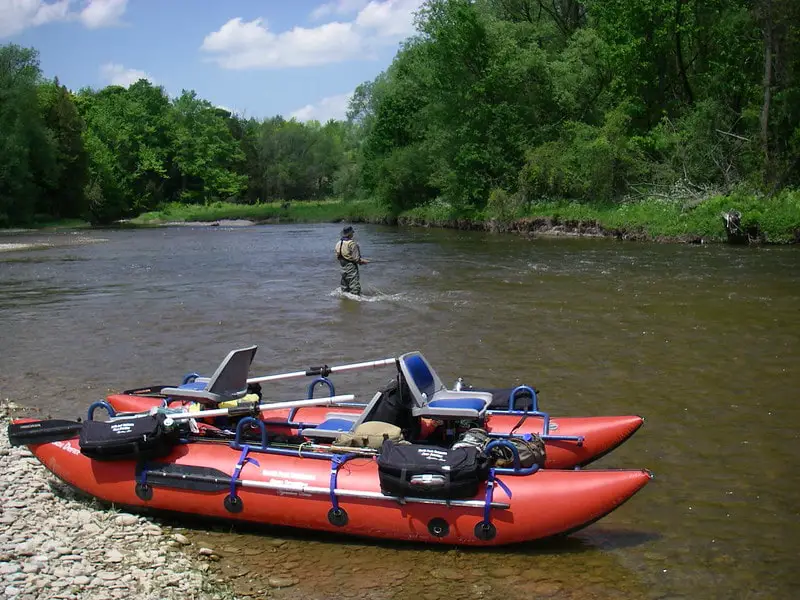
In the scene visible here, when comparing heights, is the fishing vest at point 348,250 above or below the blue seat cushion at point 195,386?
above

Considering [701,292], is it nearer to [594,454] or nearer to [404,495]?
[594,454]

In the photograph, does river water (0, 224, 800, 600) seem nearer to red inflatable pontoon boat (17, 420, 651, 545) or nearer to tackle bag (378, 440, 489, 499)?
red inflatable pontoon boat (17, 420, 651, 545)

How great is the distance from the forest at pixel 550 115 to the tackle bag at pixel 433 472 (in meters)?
24.7

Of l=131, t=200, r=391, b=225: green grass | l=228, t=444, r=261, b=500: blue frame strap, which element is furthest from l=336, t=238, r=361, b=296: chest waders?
l=131, t=200, r=391, b=225: green grass

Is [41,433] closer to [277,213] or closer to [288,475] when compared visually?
[288,475]

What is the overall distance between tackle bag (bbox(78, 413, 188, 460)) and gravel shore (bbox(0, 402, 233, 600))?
529 millimetres

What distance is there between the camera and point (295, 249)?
34.2 m

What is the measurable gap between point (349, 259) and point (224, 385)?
10.4 m

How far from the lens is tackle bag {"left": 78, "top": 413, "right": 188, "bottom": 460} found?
6902 millimetres

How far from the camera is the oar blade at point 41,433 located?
731 centimetres

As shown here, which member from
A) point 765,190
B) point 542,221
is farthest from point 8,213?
point 765,190

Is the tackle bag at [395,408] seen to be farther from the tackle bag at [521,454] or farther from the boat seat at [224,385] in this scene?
the boat seat at [224,385]

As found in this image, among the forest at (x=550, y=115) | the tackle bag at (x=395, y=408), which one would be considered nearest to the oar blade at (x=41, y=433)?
the tackle bag at (x=395, y=408)

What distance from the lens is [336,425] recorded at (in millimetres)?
7547
